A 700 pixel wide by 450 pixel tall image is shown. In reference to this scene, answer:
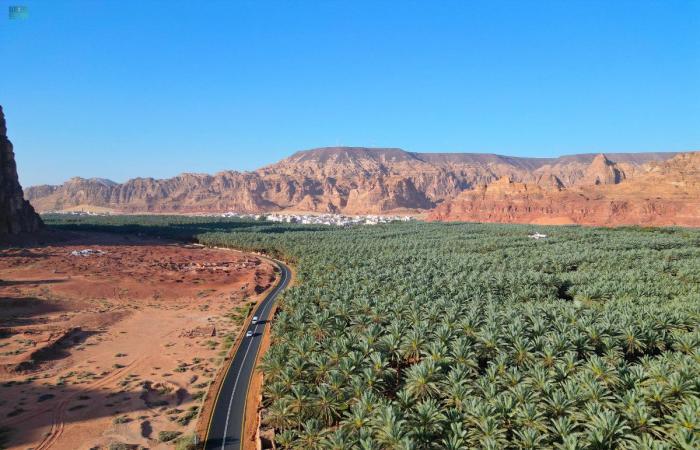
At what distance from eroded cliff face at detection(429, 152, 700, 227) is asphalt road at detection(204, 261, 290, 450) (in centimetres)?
11922

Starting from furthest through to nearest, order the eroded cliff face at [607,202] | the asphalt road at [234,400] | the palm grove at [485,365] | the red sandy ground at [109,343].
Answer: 1. the eroded cliff face at [607,202]
2. the red sandy ground at [109,343]
3. the asphalt road at [234,400]
4. the palm grove at [485,365]

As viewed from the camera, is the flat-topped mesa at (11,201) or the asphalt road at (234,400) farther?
the flat-topped mesa at (11,201)

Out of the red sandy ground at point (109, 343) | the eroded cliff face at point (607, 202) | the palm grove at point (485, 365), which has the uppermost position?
the eroded cliff face at point (607, 202)

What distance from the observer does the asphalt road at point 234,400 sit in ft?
76.2

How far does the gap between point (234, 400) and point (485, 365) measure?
15.7m

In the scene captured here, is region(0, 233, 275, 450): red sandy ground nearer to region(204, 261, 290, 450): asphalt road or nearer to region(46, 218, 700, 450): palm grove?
region(204, 261, 290, 450): asphalt road

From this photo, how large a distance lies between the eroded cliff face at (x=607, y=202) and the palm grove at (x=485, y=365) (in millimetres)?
89078

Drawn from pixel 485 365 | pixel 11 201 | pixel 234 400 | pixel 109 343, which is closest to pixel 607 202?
pixel 485 365

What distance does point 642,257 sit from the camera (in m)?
59.5

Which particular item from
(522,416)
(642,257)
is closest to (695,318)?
(522,416)

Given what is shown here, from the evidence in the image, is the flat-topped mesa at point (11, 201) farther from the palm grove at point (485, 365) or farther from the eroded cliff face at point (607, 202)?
the eroded cliff face at point (607, 202)

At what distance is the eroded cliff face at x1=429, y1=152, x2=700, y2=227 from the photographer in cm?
11725

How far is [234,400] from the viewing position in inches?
1075

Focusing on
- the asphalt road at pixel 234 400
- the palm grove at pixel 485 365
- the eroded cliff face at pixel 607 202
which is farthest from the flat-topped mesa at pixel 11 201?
the eroded cliff face at pixel 607 202
